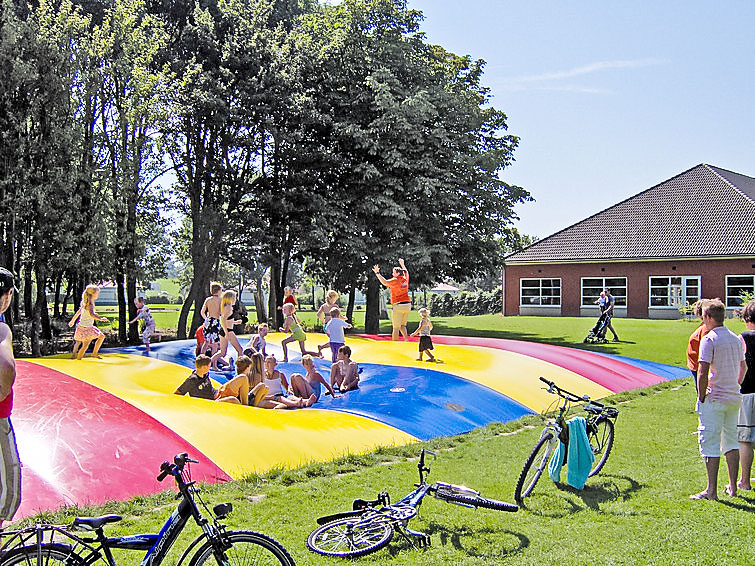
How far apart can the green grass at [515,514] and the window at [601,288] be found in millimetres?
30287

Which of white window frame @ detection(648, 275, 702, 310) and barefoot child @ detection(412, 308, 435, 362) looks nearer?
barefoot child @ detection(412, 308, 435, 362)

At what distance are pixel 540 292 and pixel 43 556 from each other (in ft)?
129

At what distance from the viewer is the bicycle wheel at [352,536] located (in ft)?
17.0

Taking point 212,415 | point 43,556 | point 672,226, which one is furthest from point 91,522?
point 672,226

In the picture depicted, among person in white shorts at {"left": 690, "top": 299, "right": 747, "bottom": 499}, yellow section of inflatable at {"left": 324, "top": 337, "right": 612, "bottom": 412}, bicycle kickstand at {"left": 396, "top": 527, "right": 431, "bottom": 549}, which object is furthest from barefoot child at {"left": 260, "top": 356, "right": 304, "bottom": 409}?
person in white shorts at {"left": 690, "top": 299, "right": 747, "bottom": 499}

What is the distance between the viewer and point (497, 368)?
13805 millimetres

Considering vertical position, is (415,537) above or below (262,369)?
below

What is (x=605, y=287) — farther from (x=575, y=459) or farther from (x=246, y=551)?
(x=246, y=551)

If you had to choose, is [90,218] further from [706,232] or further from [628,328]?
[706,232]

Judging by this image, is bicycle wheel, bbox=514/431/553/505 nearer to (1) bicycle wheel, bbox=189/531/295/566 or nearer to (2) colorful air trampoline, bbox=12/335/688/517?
(2) colorful air trampoline, bbox=12/335/688/517

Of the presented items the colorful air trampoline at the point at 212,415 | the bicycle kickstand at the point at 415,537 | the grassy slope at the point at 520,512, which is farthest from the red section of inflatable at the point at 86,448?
the bicycle kickstand at the point at 415,537

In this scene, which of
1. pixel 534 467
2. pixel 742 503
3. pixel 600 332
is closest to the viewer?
pixel 742 503

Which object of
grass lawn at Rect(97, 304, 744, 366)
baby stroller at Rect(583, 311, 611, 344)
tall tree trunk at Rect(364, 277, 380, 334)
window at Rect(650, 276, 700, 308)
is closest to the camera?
grass lawn at Rect(97, 304, 744, 366)

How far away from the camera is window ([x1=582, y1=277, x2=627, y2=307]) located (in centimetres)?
3797
